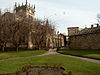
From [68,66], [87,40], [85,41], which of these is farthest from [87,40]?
[68,66]

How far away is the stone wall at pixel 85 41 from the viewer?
42041mm

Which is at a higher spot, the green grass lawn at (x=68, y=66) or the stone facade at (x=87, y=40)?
the stone facade at (x=87, y=40)

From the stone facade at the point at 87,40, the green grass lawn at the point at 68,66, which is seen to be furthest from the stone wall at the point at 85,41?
the green grass lawn at the point at 68,66

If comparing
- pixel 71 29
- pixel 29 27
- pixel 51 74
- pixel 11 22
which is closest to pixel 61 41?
pixel 71 29

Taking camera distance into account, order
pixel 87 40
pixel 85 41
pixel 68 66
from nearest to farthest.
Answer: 1. pixel 68 66
2. pixel 87 40
3. pixel 85 41

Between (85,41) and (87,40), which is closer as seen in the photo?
(87,40)

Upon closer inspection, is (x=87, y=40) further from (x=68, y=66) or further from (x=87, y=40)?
(x=68, y=66)

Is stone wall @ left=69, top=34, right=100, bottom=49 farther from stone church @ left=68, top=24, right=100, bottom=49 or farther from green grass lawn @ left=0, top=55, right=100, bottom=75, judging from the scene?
green grass lawn @ left=0, top=55, right=100, bottom=75

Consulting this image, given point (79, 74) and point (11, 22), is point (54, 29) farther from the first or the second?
A: point (79, 74)

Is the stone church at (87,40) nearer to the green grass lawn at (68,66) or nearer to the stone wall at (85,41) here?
the stone wall at (85,41)

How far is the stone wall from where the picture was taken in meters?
42.0

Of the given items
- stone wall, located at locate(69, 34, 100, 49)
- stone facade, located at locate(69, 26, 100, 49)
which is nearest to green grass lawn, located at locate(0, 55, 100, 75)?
stone wall, located at locate(69, 34, 100, 49)

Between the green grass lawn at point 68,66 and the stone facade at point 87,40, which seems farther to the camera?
the stone facade at point 87,40

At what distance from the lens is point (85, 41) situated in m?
45.4
